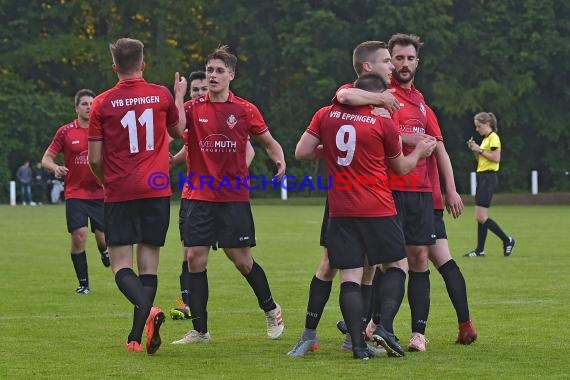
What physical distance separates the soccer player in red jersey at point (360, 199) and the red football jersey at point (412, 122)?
44 centimetres

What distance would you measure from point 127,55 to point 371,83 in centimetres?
176

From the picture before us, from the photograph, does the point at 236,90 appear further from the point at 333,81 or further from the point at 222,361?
the point at 222,361

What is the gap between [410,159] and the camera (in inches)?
369

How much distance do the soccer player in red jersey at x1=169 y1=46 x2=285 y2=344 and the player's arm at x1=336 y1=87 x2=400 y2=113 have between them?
58.4 inches

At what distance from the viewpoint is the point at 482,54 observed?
54.6 metres

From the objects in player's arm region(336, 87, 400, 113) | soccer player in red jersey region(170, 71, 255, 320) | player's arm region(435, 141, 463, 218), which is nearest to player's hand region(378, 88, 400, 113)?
player's arm region(336, 87, 400, 113)

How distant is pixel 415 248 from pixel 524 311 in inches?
109

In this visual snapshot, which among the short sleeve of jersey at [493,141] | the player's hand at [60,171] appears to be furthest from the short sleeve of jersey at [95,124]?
the short sleeve of jersey at [493,141]

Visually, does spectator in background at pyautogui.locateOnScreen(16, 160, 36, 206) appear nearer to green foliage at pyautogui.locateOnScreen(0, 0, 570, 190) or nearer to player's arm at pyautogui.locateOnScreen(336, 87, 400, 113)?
green foliage at pyautogui.locateOnScreen(0, 0, 570, 190)

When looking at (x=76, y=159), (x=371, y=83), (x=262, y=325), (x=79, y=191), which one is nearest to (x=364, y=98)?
(x=371, y=83)

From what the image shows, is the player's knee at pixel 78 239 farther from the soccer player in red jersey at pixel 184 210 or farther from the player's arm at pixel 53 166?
the soccer player in red jersey at pixel 184 210

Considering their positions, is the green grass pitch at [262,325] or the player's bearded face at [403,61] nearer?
the green grass pitch at [262,325]

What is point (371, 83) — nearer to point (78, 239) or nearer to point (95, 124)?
point (95, 124)

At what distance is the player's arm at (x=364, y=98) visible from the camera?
9.12 m
